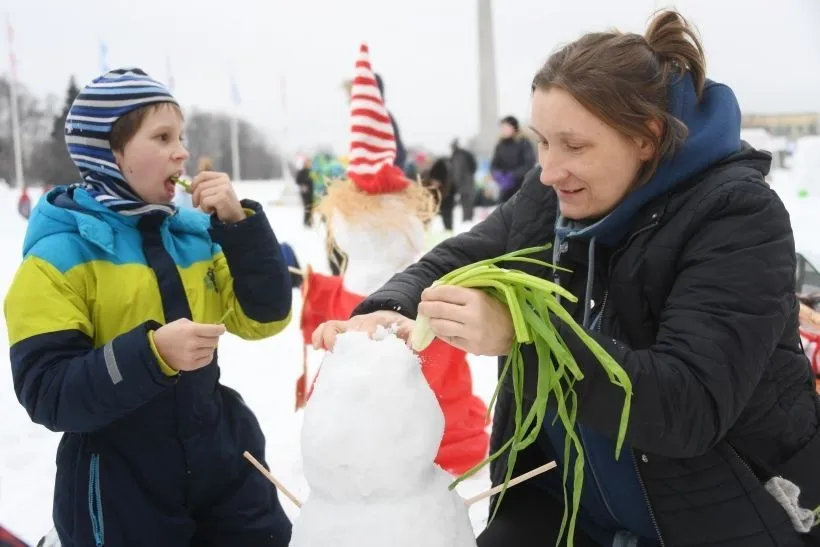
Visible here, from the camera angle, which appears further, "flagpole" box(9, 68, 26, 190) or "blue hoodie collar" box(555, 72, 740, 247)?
"flagpole" box(9, 68, 26, 190)

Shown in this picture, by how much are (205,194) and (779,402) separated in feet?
4.04

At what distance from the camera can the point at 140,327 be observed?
4.24 ft

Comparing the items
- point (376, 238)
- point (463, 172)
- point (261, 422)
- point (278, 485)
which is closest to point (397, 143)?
point (376, 238)

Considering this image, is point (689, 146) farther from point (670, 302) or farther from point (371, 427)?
point (371, 427)

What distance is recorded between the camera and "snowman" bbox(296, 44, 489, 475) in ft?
8.46

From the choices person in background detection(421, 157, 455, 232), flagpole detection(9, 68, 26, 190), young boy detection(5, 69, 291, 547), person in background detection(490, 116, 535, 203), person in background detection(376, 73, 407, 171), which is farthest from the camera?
flagpole detection(9, 68, 26, 190)

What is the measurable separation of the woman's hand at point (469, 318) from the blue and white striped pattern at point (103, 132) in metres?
0.83

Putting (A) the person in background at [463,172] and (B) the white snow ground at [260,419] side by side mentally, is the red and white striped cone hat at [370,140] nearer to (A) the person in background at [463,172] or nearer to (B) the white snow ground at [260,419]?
(B) the white snow ground at [260,419]

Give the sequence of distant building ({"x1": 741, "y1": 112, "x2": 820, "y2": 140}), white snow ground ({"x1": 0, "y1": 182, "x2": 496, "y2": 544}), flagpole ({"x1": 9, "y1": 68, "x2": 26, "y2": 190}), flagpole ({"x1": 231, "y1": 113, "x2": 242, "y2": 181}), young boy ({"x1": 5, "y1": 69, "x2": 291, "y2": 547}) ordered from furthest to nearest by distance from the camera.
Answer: flagpole ({"x1": 231, "y1": 113, "x2": 242, "y2": 181}), flagpole ({"x1": 9, "y1": 68, "x2": 26, "y2": 190}), distant building ({"x1": 741, "y1": 112, "x2": 820, "y2": 140}), white snow ground ({"x1": 0, "y1": 182, "x2": 496, "y2": 544}), young boy ({"x1": 5, "y1": 69, "x2": 291, "y2": 547})

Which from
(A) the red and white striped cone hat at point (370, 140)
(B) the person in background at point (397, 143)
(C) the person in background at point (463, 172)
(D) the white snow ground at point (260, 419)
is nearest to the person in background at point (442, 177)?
(C) the person in background at point (463, 172)

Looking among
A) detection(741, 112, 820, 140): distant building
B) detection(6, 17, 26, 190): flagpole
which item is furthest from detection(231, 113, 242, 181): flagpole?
detection(741, 112, 820, 140): distant building

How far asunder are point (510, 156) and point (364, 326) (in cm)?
696

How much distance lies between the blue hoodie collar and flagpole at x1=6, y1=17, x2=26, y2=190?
327 inches

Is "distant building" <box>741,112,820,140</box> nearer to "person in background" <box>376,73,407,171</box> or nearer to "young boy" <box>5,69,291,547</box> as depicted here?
"person in background" <box>376,73,407,171</box>
